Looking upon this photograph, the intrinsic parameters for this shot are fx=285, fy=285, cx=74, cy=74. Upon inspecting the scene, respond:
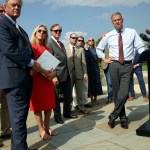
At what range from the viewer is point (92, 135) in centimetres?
510

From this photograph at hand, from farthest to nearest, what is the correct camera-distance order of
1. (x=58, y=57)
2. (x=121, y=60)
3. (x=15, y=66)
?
(x=58, y=57)
(x=121, y=60)
(x=15, y=66)

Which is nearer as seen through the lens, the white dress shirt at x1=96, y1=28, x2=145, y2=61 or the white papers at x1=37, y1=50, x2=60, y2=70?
the white papers at x1=37, y1=50, x2=60, y2=70

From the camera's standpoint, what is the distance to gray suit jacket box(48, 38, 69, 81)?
6.04 m

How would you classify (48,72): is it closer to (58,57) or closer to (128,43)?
(58,57)

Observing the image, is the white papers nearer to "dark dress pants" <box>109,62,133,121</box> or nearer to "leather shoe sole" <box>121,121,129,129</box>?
"dark dress pants" <box>109,62,133,121</box>

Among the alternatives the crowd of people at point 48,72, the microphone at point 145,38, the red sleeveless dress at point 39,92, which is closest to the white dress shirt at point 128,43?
the crowd of people at point 48,72

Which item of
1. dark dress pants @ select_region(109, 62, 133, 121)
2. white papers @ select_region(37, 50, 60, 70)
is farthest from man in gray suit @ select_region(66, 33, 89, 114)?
white papers @ select_region(37, 50, 60, 70)

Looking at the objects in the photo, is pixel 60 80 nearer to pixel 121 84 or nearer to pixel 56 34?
pixel 56 34

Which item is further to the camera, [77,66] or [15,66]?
[77,66]

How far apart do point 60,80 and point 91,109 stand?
5.65ft

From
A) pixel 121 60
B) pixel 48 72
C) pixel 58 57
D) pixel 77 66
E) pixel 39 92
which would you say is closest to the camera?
pixel 48 72

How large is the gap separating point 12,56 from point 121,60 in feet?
7.91

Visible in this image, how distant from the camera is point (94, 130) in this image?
213 inches

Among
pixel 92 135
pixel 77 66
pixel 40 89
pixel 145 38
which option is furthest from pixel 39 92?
pixel 77 66
